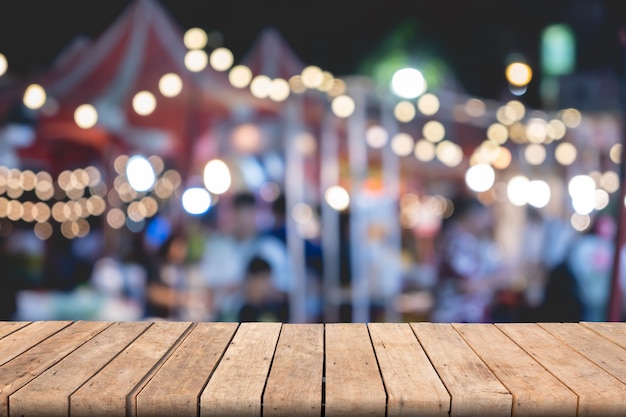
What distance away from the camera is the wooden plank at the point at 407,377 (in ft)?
4.02

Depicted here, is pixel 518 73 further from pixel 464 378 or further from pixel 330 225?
pixel 464 378

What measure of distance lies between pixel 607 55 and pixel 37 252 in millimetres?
2901

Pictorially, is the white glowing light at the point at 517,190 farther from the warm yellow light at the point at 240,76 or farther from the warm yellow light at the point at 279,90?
the warm yellow light at the point at 240,76

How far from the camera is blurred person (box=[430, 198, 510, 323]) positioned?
3.34m

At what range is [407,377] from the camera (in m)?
1.33

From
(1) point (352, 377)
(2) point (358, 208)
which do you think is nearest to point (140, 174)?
(2) point (358, 208)

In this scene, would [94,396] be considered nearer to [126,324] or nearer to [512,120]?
[126,324]

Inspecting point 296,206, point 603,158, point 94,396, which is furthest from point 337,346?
point 603,158

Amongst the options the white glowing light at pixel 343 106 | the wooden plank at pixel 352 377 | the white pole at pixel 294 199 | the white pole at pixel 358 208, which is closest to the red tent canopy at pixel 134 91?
the white pole at pixel 294 199

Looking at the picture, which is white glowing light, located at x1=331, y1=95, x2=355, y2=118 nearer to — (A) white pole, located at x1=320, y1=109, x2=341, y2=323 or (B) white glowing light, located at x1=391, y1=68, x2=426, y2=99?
(A) white pole, located at x1=320, y1=109, x2=341, y2=323

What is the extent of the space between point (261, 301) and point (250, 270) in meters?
0.16

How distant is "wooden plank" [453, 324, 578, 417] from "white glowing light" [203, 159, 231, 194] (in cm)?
186

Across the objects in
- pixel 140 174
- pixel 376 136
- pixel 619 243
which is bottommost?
pixel 619 243

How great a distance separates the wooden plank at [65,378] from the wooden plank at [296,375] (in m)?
0.35
